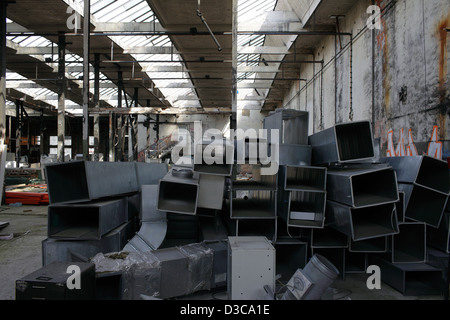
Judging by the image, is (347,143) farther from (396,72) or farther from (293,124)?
(396,72)

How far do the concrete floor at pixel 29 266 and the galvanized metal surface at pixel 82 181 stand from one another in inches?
47.9

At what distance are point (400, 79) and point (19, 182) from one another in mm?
15981

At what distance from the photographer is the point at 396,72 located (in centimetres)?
716

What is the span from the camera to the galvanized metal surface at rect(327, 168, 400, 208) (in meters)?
3.52

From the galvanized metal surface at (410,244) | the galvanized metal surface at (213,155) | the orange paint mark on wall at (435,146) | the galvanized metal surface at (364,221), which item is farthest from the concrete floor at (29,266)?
the orange paint mark on wall at (435,146)

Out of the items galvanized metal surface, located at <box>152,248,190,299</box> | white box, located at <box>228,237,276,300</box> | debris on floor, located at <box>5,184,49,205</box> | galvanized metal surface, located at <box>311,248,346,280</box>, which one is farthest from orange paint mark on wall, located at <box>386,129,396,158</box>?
debris on floor, located at <box>5,184,49,205</box>

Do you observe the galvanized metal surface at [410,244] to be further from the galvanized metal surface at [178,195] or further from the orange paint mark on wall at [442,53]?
the orange paint mark on wall at [442,53]

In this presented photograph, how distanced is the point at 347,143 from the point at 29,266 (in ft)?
16.7

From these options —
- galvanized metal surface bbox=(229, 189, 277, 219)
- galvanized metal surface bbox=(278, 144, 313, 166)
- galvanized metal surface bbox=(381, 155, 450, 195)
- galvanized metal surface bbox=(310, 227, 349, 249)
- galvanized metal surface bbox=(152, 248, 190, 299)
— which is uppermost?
galvanized metal surface bbox=(278, 144, 313, 166)

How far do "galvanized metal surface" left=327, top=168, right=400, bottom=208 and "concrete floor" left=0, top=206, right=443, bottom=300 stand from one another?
3.83 feet

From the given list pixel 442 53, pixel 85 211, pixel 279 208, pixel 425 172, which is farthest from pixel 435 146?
pixel 85 211

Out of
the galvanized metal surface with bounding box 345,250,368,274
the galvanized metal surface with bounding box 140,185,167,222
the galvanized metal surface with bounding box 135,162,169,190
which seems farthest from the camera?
the galvanized metal surface with bounding box 135,162,169,190

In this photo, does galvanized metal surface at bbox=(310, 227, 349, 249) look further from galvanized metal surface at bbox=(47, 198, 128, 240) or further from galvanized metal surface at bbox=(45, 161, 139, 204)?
galvanized metal surface at bbox=(45, 161, 139, 204)
